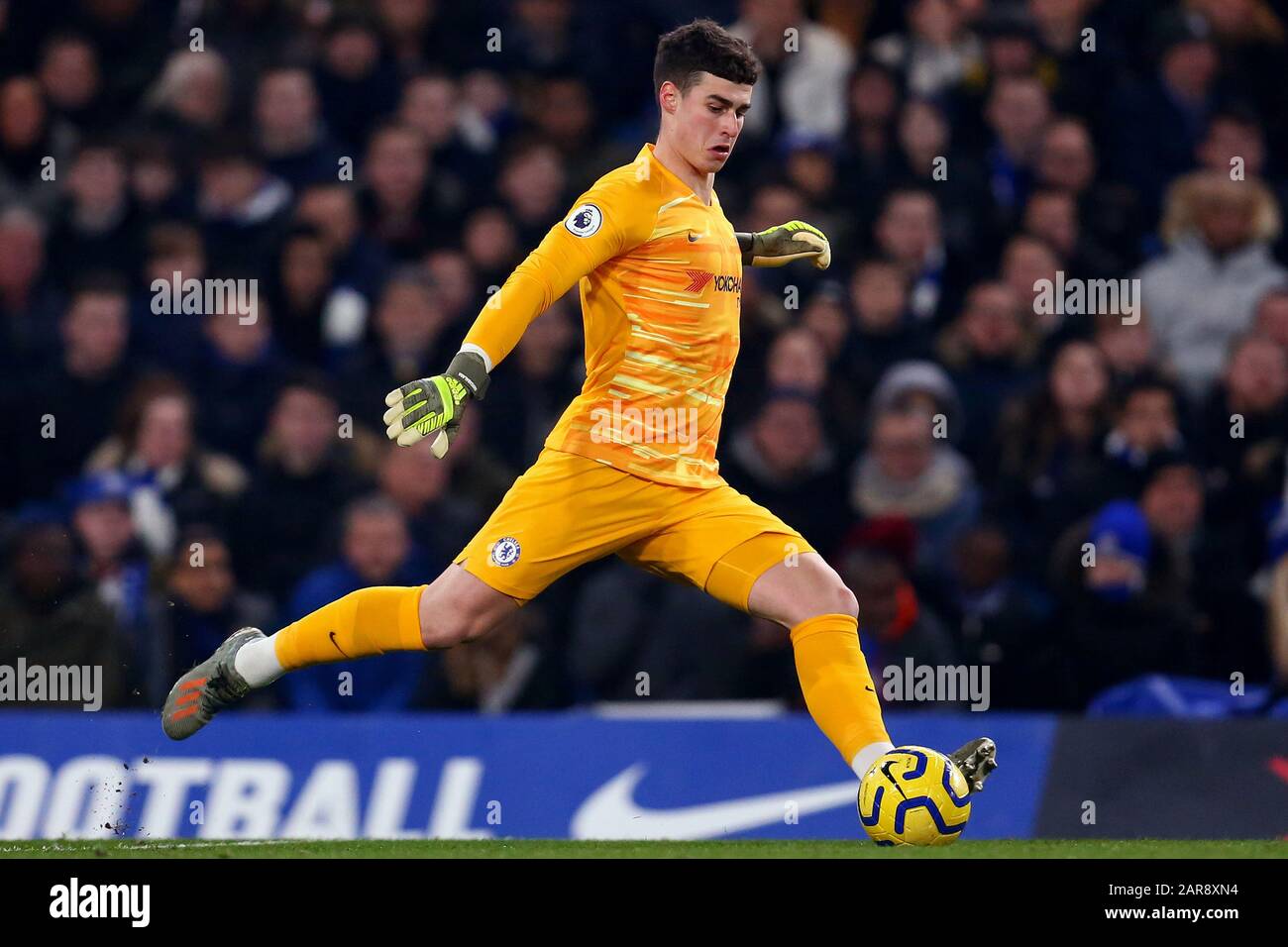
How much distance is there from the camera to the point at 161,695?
8656 millimetres

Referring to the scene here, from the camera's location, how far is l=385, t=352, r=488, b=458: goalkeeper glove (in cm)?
546

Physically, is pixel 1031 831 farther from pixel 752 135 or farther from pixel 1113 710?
pixel 752 135

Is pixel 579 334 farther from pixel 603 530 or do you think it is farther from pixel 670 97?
pixel 603 530

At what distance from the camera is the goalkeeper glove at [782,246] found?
679cm

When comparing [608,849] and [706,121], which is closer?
[706,121]

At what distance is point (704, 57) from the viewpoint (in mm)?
6242

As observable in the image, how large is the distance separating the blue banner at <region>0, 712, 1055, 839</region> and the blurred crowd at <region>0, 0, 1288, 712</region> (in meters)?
0.57

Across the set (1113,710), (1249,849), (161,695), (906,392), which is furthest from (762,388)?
(1249,849)

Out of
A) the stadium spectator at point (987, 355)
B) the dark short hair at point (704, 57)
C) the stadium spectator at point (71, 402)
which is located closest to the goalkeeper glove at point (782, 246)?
the dark short hair at point (704, 57)

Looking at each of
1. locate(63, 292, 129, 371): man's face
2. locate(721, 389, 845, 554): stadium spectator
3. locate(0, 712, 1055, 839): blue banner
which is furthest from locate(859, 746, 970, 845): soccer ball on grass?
locate(63, 292, 129, 371): man's face

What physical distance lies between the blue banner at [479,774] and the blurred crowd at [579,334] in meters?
Answer: 0.57

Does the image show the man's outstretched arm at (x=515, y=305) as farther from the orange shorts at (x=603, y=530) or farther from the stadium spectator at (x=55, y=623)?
the stadium spectator at (x=55, y=623)

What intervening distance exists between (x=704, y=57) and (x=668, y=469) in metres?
1.21

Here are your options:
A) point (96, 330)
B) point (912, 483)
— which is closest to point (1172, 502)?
point (912, 483)
